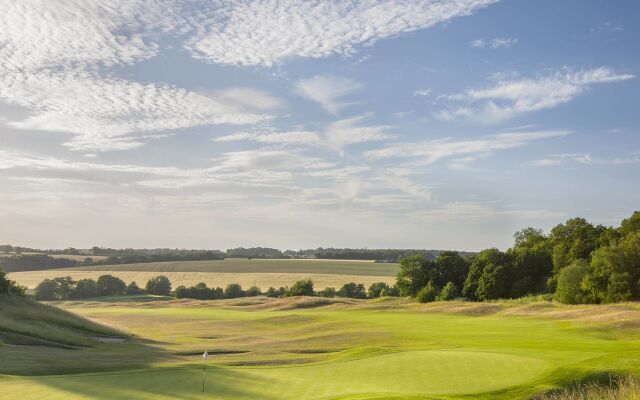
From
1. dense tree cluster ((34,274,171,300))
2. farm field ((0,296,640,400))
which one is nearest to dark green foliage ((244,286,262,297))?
dense tree cluster ((34,274,171,300))

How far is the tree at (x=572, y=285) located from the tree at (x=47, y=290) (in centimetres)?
8949

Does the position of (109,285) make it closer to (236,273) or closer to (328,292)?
(236,273)

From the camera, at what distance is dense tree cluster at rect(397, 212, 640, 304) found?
6378cm

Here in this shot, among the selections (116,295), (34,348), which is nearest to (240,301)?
(116,295)

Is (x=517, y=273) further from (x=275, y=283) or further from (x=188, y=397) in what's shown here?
(x=188, y=397)

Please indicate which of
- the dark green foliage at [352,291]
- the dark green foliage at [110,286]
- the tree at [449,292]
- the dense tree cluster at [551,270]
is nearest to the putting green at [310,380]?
the dense tree cluster at [551,270]

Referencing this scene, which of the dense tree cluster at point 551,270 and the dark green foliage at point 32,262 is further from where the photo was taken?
the dark green foliage at point 32,262

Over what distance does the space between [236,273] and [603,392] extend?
12043 centimetres

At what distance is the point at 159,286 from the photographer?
118 meters

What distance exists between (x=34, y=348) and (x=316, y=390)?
896 inches

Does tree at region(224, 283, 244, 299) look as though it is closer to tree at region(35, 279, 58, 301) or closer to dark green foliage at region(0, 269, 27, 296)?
tree at region(35, 279, 58, 301)

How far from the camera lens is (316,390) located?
19391mm

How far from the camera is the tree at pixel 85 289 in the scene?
366 ft

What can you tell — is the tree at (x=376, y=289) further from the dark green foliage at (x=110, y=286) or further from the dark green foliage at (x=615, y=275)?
the dark green foliage at (x=110, y=286)
